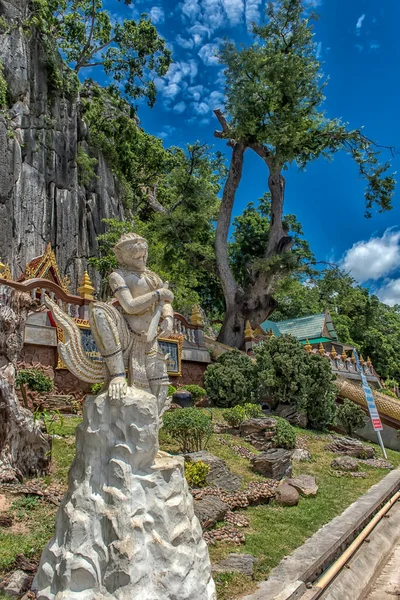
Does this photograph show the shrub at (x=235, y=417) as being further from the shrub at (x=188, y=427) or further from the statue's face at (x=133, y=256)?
the statue's face at (x=133, y=256)

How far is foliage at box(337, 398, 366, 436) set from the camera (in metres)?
14.0

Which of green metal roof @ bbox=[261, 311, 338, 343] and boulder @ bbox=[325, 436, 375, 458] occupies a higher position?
green metal roof @ bbox=[261, 311, 338, 343]

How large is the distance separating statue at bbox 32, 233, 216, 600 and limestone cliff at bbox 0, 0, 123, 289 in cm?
1421

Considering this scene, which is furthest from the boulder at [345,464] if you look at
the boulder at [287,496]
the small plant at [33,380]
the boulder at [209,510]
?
the small plant at [33,380]

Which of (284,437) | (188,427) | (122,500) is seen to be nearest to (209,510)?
(188,427)

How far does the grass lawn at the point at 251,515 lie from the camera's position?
4.85 m

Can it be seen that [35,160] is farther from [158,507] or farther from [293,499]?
[158,507]

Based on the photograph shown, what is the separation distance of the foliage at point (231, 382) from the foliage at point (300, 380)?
0.42 metres

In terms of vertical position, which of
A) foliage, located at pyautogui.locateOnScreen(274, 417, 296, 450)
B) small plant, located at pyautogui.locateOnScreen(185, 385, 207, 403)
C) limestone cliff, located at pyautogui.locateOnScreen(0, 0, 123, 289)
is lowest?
foliage, located at pyautogui.locateOnScreen(274, 417, 296, 450)

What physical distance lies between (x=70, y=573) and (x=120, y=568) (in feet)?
1.28

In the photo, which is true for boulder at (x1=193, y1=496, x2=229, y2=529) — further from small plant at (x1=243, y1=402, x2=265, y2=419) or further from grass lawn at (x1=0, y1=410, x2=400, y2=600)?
small plant at (x1=243, y1=402, x2=265, y2=419)

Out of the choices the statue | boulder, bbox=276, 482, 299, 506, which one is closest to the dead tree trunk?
the statue

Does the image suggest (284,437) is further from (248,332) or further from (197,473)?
(248,332)

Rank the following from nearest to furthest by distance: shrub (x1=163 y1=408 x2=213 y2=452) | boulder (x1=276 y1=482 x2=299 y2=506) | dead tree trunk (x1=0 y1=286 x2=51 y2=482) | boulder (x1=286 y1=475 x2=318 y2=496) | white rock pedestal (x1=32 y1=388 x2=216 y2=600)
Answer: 1. white rock pedestal (x1=32 y1=388 x2=216 y2=600)
2. dead tree trunk (x1=0 y1=286 x2=51 y2=482)
3. boulder (x1=276 y1=482 x2=299 y2=506)
4. boulder (x1=286 y1=475 x2=318 y2=496)
5. shrub (x1=163 y1=408 x2=213 y2=452)
